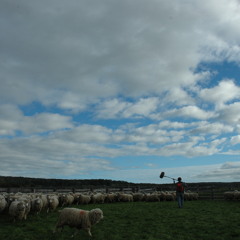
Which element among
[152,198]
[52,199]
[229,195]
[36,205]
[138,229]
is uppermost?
[229,195]

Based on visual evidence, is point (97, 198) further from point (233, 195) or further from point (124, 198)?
point (233, 195)

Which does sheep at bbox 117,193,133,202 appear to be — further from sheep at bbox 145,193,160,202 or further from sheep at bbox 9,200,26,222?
sheep at bbox 9,200,26,222

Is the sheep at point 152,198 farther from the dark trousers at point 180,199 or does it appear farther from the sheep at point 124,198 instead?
the dark trousers at point 180,199

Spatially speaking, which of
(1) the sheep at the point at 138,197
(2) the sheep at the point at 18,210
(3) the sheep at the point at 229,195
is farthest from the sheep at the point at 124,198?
(2) the sheep at the point at 18,210

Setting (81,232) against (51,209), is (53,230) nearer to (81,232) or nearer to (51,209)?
(81,232)

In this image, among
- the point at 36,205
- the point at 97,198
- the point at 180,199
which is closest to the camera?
the point at 36,205

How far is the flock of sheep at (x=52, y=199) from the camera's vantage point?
11695 mm

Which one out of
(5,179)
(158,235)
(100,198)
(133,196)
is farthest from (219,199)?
(5,179)

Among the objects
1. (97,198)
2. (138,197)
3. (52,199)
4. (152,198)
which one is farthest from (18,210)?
(152,198)

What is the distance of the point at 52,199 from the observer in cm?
1514

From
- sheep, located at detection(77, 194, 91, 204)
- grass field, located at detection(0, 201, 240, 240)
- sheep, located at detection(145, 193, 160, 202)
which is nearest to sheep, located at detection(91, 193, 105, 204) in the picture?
sheep, located at detection(77, 194, 91, 204)

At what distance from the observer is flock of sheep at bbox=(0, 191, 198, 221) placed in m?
11.7

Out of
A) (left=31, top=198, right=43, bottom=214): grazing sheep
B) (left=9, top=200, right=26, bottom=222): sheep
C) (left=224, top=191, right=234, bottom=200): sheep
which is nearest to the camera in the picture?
(left=9, top=200, right=26, bottom=222): sheep

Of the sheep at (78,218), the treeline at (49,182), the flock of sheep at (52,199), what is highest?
the treeline at (49,182)
